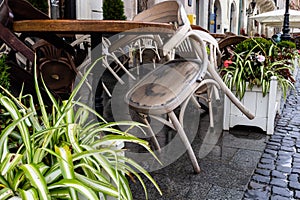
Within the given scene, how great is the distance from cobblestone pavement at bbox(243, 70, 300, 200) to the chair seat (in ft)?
2.20

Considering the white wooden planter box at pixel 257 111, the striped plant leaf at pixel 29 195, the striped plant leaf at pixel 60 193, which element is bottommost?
the white wooden planter box at pixel 257 111

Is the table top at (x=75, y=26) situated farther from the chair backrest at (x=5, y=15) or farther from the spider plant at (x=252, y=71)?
the spider plant at (x=252, y=71)

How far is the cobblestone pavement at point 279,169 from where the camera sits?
69.9 inches

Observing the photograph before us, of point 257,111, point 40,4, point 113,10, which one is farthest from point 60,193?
point 113,10

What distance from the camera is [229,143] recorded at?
104 inches

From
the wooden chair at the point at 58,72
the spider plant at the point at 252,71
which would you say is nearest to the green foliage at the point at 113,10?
the wooden chair at the point at 58,72

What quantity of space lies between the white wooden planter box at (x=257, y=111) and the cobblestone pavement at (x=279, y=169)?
150 millimetres

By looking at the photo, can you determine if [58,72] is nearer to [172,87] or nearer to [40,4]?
[172,87]

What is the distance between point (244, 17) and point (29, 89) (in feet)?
67.5

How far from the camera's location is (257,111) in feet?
9.73

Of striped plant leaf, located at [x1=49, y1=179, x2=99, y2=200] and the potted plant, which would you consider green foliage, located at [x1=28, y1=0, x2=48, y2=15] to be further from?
striped plant leaf, located at [x1=49, y1=179, x2=99, y2=200]

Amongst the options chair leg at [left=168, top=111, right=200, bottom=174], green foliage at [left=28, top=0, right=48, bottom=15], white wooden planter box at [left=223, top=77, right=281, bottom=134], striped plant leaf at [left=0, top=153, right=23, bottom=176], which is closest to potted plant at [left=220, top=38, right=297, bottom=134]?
white wooden planter box at [left=223, top=77, right=281, bottom=134]

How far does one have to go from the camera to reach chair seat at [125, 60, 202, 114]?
195 cm

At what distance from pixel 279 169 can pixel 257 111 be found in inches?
37.3
